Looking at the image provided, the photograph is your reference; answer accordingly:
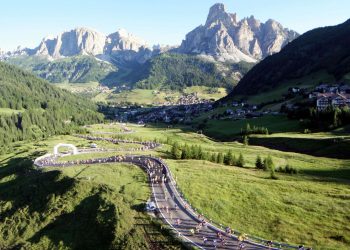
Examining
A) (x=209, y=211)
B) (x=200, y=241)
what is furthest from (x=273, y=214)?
(x=200, y=241)

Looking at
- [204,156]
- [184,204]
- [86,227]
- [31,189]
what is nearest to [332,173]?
[204,156]

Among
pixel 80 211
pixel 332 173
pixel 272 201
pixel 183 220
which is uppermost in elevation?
pixel 272 201

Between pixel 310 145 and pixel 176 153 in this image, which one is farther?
pixel 310 145

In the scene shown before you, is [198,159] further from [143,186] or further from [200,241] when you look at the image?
[200,241]

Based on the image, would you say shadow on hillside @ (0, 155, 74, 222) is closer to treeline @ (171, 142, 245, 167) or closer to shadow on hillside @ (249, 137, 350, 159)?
treeline @ (171, 142, 245, 167)

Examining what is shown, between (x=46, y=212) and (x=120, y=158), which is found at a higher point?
(x=120, y=158)

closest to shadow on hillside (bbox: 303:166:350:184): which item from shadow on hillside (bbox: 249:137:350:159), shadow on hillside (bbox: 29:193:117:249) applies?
shadow on hillside (bbox: 249:137:350:159)

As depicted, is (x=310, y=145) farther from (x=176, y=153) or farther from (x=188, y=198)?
(x=188, y=198)
